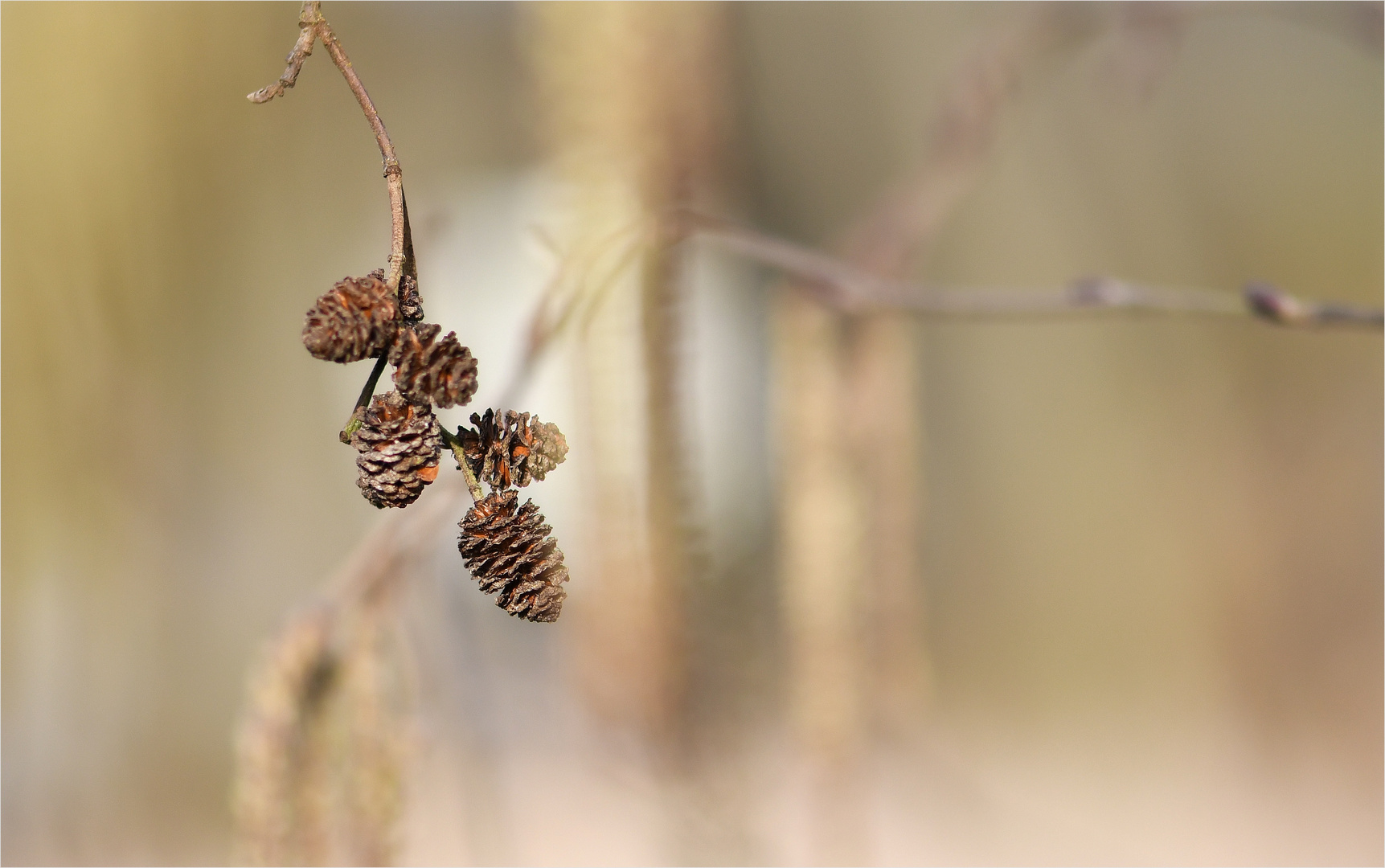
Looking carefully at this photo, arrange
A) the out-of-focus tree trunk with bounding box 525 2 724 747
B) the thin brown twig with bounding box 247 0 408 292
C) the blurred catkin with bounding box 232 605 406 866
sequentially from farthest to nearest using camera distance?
the out-of-focus tree trunk with bounding box 525 2 724 747, the blurred catkin with bounding box 232 605 406 866, the thin brown twig with bounding box 247 0 408 292

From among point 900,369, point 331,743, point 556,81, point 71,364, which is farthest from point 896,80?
point 331,743

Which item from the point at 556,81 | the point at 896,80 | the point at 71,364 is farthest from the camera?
the point at 896,80

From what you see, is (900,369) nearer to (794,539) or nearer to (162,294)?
(794,539)

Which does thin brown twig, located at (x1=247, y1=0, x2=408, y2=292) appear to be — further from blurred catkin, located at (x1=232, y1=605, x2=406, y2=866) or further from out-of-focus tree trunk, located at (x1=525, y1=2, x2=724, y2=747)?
out-of-focus tree trunk, located at (x1=525, y1=2, x2=724, y2=747)

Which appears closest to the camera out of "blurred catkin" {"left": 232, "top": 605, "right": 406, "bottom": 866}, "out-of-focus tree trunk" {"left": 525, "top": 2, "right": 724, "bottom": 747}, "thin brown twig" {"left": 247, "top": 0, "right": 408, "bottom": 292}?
"thin brown twig" {"left": 247, "top": 0, "right": 408, "bottom": 292}

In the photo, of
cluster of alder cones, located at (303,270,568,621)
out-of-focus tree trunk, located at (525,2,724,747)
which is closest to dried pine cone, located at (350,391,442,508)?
cluster of alder cones, located at (303,270,568,621)

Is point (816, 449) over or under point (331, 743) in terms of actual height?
over

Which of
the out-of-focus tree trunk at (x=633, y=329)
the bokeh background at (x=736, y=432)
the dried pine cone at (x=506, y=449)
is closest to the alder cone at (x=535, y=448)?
the dried pine cone at (x=506, y=449)
